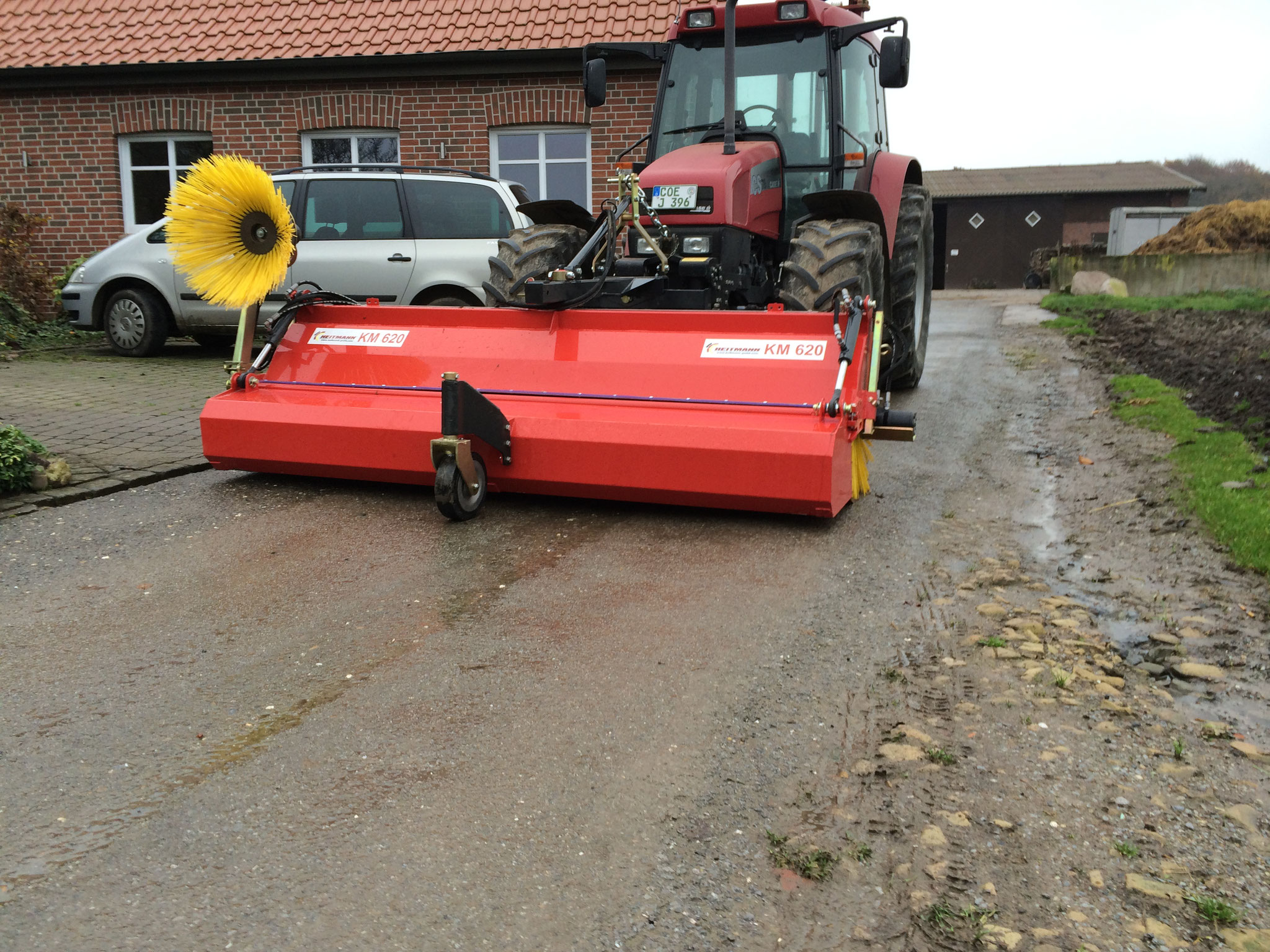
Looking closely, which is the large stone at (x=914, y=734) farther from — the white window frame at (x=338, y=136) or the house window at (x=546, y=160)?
the white window frame at (x=338, y=136)

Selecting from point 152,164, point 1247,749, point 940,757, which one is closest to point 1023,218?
point 152,164

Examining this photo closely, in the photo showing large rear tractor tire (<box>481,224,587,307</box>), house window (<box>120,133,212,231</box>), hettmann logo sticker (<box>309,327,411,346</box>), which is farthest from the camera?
house window (<box>120,133,212,231</box>)

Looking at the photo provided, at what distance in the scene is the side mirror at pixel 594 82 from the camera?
23.6 ft

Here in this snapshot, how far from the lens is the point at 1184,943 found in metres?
2.31

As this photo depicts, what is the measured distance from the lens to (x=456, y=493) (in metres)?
5.31

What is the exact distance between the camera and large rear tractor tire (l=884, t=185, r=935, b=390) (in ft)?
26.0

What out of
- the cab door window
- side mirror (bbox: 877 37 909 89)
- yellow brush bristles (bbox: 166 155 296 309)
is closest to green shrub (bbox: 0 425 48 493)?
yellow brush bristles (bbox: 166 155 296 309)

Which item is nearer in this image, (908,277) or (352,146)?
(908,277)

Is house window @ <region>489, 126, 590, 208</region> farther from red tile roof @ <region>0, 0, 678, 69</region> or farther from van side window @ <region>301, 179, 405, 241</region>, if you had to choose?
van side window @ <region>301, 179, 405, 241</region>

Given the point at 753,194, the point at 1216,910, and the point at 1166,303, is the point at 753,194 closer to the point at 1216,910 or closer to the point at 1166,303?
the point at 1216,910

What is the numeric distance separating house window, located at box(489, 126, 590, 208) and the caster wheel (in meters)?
9.02

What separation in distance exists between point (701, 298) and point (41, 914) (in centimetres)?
490

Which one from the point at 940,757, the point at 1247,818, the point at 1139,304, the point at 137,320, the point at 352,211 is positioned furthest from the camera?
the point at 1139,304

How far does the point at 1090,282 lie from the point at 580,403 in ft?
56.8
